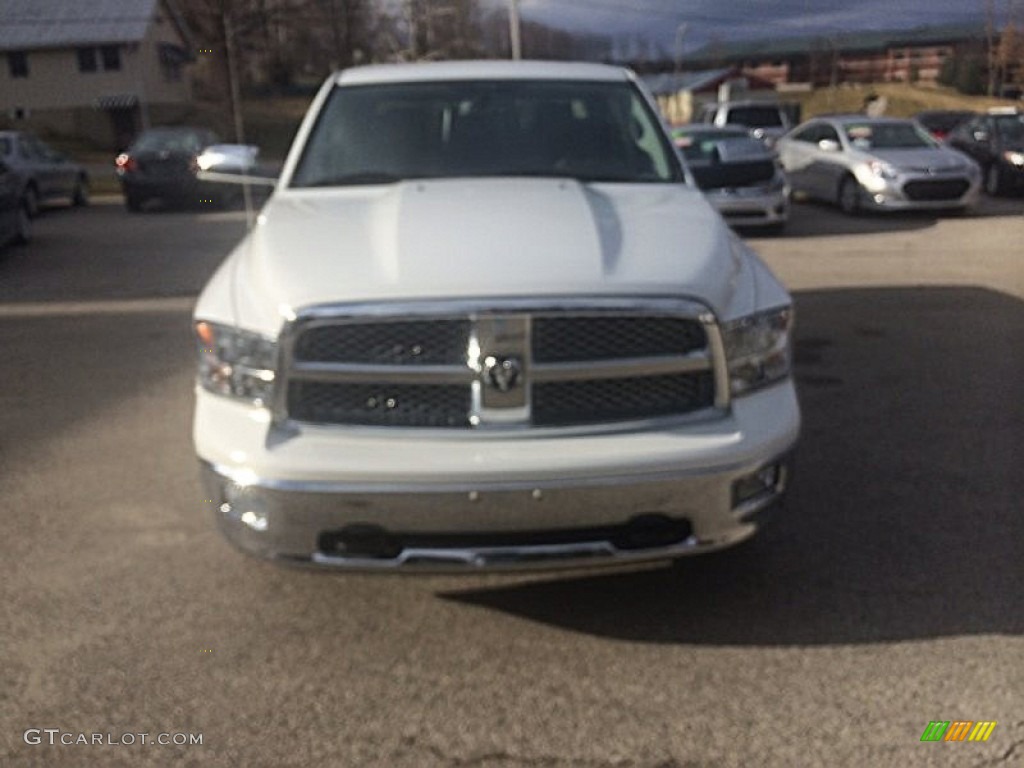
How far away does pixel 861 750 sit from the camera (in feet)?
10.0

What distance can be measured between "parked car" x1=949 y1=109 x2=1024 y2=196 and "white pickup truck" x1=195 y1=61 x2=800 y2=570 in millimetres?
17157

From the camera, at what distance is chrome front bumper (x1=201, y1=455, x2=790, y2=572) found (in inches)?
128

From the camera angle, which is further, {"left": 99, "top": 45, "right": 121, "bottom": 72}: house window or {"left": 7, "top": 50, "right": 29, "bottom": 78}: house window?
{"left": 7, "top": 50, "right": 29, "bottom": 78}: house window

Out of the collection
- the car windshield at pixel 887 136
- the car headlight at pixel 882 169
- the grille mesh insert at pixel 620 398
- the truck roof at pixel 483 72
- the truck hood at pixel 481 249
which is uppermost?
the truck roof at pixel 483 72

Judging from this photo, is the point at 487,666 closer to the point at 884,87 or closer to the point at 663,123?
the point at 663,123

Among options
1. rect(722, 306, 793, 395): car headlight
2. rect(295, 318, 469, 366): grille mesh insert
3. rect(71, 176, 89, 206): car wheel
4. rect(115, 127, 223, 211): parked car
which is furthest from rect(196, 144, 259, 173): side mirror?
rect(71, 176, 89, 206): car wheel


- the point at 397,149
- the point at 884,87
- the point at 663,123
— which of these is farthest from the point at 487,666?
the point at 884,87

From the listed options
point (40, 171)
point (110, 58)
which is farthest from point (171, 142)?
point (110, 58)

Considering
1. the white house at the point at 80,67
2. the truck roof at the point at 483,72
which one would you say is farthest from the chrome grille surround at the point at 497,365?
the white house at the point at 80,67

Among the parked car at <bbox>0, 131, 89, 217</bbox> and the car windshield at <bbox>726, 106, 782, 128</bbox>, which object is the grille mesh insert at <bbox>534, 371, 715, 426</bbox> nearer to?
the parked car at <bbox>0, 131, 89, 217</bbox>

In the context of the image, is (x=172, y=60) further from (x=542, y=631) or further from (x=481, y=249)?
(x=542, y=631)

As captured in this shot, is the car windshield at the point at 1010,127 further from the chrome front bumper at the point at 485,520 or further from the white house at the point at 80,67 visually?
the white house at the point at 80,67

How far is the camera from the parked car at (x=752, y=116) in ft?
78.5

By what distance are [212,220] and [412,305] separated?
16687 mm
